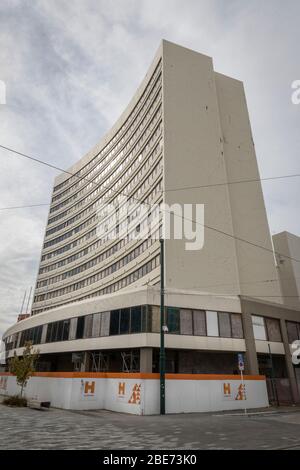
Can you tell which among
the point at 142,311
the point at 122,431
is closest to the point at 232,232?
the point at 142,311

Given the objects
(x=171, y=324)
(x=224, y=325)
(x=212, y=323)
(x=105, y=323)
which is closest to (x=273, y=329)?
(x=224, y=325)

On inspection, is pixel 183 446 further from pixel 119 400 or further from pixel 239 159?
pixel 239 159

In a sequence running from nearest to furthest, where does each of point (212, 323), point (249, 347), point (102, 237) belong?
1. point (212, 323)
2. point (249, 347)
3. point (102, 237)

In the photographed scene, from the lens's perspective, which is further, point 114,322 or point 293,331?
point 293,331

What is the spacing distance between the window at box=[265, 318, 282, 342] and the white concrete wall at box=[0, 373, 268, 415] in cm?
766

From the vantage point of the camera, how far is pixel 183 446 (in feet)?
29.1

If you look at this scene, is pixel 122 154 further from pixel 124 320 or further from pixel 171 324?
pixel 171 324

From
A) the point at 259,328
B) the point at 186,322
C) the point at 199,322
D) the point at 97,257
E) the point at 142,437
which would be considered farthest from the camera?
the point at 97,257

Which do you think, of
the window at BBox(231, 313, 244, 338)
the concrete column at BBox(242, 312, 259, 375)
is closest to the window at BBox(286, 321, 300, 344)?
the concrete column at BBox(242, 312, 259, 375)

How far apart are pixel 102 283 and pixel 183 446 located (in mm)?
41889

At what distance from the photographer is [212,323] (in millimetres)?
27375

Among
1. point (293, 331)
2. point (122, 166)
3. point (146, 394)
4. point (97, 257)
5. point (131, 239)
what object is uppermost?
point (122, 166)

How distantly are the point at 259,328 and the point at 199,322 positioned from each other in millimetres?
6946

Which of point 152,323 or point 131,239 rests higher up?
point 131,239
